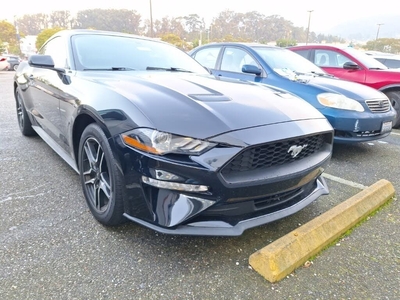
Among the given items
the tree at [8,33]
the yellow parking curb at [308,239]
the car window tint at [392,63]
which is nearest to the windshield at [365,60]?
the car window tint at [392,63]

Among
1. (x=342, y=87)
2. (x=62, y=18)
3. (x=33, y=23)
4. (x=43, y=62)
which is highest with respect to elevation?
(x=62, y=18)

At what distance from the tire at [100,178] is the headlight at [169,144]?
0.97 ft

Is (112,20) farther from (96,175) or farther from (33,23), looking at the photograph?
(96,175)

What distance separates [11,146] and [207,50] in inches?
137

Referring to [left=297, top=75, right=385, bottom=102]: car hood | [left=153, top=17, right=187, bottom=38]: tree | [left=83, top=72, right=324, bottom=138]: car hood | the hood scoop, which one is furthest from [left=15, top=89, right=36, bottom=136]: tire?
[left=153, top=17, right=187, bottom=38]: tree

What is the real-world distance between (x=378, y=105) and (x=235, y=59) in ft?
7.25

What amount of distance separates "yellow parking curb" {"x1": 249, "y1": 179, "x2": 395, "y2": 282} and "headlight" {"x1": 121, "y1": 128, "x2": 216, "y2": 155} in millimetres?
714

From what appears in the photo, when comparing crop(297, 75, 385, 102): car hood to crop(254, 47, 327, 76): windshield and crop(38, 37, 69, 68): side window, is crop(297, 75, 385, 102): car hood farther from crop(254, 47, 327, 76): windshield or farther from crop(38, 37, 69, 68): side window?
crop(38, 37, 69, 68): side window

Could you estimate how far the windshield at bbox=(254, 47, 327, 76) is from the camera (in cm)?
450

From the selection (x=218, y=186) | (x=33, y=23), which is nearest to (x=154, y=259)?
(x=218, y=186)

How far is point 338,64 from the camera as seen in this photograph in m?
6.10

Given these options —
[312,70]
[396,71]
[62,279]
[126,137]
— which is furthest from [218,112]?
[396,71]

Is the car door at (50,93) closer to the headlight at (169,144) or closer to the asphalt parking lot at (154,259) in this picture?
the asphalt parking lot at (154,259)

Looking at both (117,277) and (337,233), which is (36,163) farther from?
(337,233)
